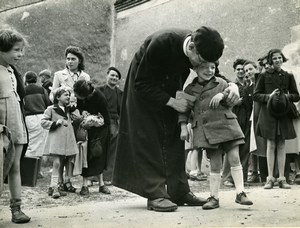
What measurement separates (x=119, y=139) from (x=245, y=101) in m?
3.24

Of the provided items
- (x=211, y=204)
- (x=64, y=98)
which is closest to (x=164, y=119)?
(x=211, y=204)

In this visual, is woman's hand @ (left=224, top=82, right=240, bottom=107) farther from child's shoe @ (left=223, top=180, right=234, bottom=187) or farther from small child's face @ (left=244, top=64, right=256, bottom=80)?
small child's face @ (left=244, top=64, right=256, bottom=80)

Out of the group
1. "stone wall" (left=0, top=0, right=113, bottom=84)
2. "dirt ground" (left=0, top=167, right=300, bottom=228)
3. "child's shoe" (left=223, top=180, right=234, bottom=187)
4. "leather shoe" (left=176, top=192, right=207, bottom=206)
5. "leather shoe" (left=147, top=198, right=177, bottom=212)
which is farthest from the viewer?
"stone wall" (left=0, top=0, right=113, bottom=84)

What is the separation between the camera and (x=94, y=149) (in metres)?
5.97

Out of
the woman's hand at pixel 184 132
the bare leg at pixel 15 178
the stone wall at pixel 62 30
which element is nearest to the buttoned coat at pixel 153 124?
the woman's hand at pixel 184 132

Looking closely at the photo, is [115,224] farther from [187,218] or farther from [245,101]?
[245,101]

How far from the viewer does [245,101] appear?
6980 millimetres

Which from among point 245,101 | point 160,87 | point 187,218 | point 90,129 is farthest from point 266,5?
point 187,218

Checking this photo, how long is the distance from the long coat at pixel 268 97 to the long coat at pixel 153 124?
7.52 ft

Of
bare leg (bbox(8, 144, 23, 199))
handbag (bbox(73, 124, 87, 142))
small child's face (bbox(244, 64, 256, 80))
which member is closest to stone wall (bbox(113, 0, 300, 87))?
small child's face (bbox(244, 64, 256, 80))

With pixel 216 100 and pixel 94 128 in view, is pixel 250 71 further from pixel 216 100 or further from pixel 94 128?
pixel 216 100

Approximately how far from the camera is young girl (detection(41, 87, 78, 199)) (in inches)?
234

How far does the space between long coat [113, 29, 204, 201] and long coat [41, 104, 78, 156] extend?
196cm

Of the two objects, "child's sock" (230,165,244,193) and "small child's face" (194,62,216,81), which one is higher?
"small child's face" (194,62,216,81)
